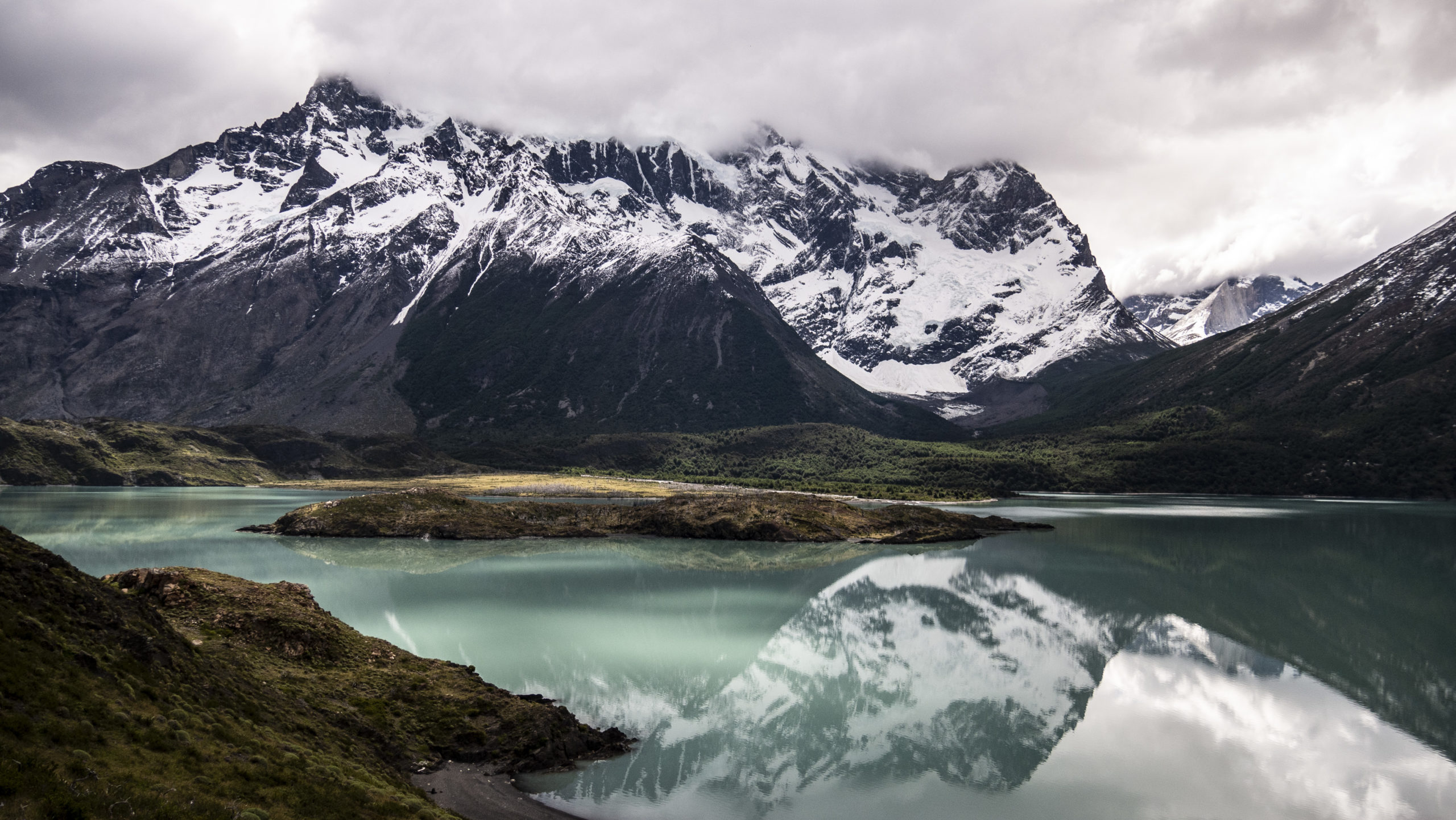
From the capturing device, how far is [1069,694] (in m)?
29.7

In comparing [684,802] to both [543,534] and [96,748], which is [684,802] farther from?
[543,534]

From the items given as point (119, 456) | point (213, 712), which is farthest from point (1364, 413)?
point (119, 456)

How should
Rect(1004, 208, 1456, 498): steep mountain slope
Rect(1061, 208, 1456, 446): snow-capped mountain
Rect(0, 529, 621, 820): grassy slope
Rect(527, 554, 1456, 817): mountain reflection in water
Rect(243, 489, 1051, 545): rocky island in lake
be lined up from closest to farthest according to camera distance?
Rect(0, 529, 621, 820): grassy slope
Rect(527, 554, 1456, 817): mountain reflection in water
Rect(243, 489, 1051, 545): rocky island in lake
Rect(1004, 208, 1456, 498): steep mountain slope
Rect(1061, 208, 1456, 446): snow-capped mountain

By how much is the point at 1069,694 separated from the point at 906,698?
6.19 metres

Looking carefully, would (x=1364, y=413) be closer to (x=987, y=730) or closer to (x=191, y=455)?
(x=987, y=730)

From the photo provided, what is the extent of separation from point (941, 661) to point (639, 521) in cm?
4926

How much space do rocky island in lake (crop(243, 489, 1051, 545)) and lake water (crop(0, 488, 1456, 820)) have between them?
523cm

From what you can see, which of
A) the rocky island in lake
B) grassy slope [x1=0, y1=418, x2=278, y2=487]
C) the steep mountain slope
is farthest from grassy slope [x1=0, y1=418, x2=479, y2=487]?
the steep mountain slope

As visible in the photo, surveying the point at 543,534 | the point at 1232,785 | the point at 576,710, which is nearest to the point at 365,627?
the point at 576,710

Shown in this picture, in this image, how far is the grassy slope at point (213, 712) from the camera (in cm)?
1196

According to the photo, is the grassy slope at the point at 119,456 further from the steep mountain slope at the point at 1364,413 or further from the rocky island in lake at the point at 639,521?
the steep mountain slope at the point at 1364,413

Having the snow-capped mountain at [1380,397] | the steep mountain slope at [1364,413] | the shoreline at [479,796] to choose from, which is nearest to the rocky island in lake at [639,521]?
the shoreline at [479,796]

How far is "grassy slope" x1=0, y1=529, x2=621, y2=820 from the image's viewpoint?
12.0m

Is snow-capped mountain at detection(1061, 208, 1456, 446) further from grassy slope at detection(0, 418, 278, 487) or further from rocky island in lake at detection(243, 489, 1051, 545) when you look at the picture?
grassy slope at detection(0, 418, 278, 487)
